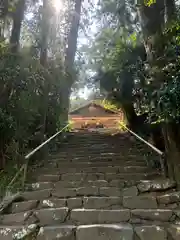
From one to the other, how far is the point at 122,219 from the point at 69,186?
4.48 ft

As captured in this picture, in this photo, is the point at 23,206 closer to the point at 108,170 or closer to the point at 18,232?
the point at 18,232

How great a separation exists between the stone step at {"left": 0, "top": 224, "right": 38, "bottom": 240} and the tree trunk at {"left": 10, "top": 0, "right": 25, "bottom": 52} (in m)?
3.67

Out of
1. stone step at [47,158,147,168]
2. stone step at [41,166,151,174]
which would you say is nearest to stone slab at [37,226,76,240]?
stone step at [41,166,151,174]

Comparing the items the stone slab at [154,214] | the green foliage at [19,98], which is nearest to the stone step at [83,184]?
the stone slab at [154,214]

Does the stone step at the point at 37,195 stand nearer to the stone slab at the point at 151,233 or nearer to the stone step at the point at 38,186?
the stone step at the point at 38,186

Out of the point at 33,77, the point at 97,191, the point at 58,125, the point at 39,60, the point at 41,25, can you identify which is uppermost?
the point at 41,25

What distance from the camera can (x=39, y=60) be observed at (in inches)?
263

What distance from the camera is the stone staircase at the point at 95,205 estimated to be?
126 inches

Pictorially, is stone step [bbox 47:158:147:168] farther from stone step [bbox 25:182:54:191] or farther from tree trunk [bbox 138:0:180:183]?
tree trunk [bbox 138:0:180:183]

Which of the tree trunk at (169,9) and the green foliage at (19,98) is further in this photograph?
the green foliage at (19,98)

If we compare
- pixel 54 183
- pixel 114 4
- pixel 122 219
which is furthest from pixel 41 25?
pixel 122 219

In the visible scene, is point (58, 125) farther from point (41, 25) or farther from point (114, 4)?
point (114, 4)

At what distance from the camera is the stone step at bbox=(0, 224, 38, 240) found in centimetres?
321

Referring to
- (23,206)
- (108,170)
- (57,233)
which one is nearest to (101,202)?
(57,233)
